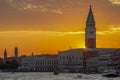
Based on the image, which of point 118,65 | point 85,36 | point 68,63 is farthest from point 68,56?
point 118,65

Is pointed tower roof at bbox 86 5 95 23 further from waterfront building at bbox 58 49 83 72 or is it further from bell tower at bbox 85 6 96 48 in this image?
waterfront building at bbox 58 49 83 72

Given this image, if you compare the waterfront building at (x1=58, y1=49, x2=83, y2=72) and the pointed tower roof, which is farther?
the pointed tower roof

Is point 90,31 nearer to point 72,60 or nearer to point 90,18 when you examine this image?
point 90,18

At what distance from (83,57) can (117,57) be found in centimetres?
A: 1981

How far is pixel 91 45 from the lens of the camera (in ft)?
610

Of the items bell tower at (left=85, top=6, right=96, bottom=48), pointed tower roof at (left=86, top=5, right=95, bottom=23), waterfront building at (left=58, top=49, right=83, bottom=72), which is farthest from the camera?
pointed tower roof at (left=86, top=5, right=95, bottom=23)

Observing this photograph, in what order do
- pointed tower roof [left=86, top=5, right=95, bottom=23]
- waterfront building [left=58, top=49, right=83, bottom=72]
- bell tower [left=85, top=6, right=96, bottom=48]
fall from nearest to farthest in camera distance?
waterfront building [left=58, top=49, right=83, bottom=72] < bell tower [left=85, top=6, right=96, bottom=48] < pointed tower roof [left=86, top=5, right=95, bottom=23]

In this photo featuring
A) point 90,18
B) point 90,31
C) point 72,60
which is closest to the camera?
point 72,60

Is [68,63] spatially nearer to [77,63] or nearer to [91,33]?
[77,63]

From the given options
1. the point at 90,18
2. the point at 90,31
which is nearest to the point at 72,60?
the point at 90,31

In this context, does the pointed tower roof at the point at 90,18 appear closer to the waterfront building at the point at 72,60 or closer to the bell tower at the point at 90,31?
the bell tower at the point at 90,31

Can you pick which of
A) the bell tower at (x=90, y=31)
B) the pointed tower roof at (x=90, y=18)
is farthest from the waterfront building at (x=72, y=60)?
the pointed tower roof at (x=90, y=18)

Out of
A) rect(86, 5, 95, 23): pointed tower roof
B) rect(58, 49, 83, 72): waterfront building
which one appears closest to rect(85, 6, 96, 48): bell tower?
rect(86, 5, 95, 23): pointed tower roof

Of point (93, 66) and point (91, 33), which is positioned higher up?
point (91, 33)
